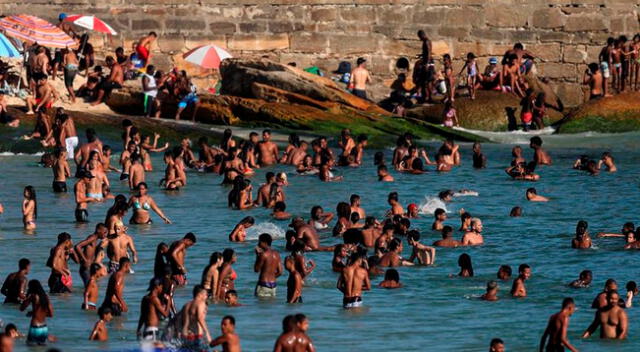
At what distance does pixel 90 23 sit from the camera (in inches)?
1599

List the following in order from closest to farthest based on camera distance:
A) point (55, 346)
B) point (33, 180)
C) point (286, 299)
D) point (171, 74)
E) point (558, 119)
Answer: point (55, 346), point (286, 299), point (33, 180), point (171, 74), point (558, 119)

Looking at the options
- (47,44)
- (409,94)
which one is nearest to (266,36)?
(409,94)

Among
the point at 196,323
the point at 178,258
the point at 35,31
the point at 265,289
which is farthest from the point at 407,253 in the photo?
the point at 35,31

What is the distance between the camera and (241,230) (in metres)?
29.0

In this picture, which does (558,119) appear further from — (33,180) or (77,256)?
(77,256)

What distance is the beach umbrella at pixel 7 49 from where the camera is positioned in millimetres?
36469

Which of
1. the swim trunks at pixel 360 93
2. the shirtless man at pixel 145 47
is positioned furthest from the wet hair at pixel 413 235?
the shirtless man at pixel 145 47

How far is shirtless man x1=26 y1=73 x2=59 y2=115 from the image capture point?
1495 inches

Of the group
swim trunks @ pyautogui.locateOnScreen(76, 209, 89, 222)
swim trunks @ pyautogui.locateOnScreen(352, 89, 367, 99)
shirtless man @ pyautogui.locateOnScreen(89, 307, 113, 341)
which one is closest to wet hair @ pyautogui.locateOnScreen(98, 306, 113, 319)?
shirtless man @ pyautogui.locateOnScreen(89, 307, 113, 341)

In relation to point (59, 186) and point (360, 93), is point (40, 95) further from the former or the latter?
point (360, 93)

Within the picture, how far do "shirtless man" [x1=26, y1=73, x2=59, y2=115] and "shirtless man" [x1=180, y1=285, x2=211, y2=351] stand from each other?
57.5ft

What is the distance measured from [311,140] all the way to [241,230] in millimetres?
9803

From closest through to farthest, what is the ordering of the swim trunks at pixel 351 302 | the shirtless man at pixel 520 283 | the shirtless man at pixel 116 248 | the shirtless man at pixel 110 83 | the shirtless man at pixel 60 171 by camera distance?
the swim trunks at pixel 351 302 → the shirtless man at pixel 520 283 → the shirtless man at pixel 116 248 → the shirtless man at pixel 60 171 → the shirtless man at pixel 110 83

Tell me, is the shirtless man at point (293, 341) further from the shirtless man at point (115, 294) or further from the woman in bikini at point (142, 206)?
the woman in bikini at point (142, 206)
